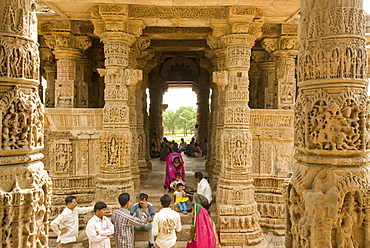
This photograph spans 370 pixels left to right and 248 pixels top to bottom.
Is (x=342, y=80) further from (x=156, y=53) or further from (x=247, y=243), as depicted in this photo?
(x=156, y=53)

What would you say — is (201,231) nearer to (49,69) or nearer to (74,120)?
(74,120)

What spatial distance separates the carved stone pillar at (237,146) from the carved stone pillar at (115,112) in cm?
214

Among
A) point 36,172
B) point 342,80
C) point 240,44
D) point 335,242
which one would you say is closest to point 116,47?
point 240,44

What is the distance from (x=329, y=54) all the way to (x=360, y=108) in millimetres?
525

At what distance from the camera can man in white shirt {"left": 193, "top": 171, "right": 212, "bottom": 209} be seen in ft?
19.5

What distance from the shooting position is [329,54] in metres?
2.46

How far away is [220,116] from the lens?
7.77m

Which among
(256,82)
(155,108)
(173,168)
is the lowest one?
(173,168)

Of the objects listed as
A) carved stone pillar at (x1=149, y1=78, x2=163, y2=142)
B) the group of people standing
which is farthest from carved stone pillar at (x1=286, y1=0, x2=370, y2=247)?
carved stone pillar at (x1=149, y1=78, x2=163, y2=142)

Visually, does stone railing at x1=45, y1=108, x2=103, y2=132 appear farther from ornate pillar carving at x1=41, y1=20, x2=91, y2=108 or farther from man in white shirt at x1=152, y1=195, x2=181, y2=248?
man in white shirt at x1=152, y1=195, x2=181, y2=248

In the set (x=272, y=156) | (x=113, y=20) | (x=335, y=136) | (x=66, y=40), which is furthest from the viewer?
(x=66, y=40)

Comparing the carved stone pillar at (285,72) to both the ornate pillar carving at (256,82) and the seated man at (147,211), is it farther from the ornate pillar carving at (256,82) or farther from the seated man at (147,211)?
the seated man at (147,211)

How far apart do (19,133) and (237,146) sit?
16.1 feet

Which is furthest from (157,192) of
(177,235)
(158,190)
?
(177,235)
